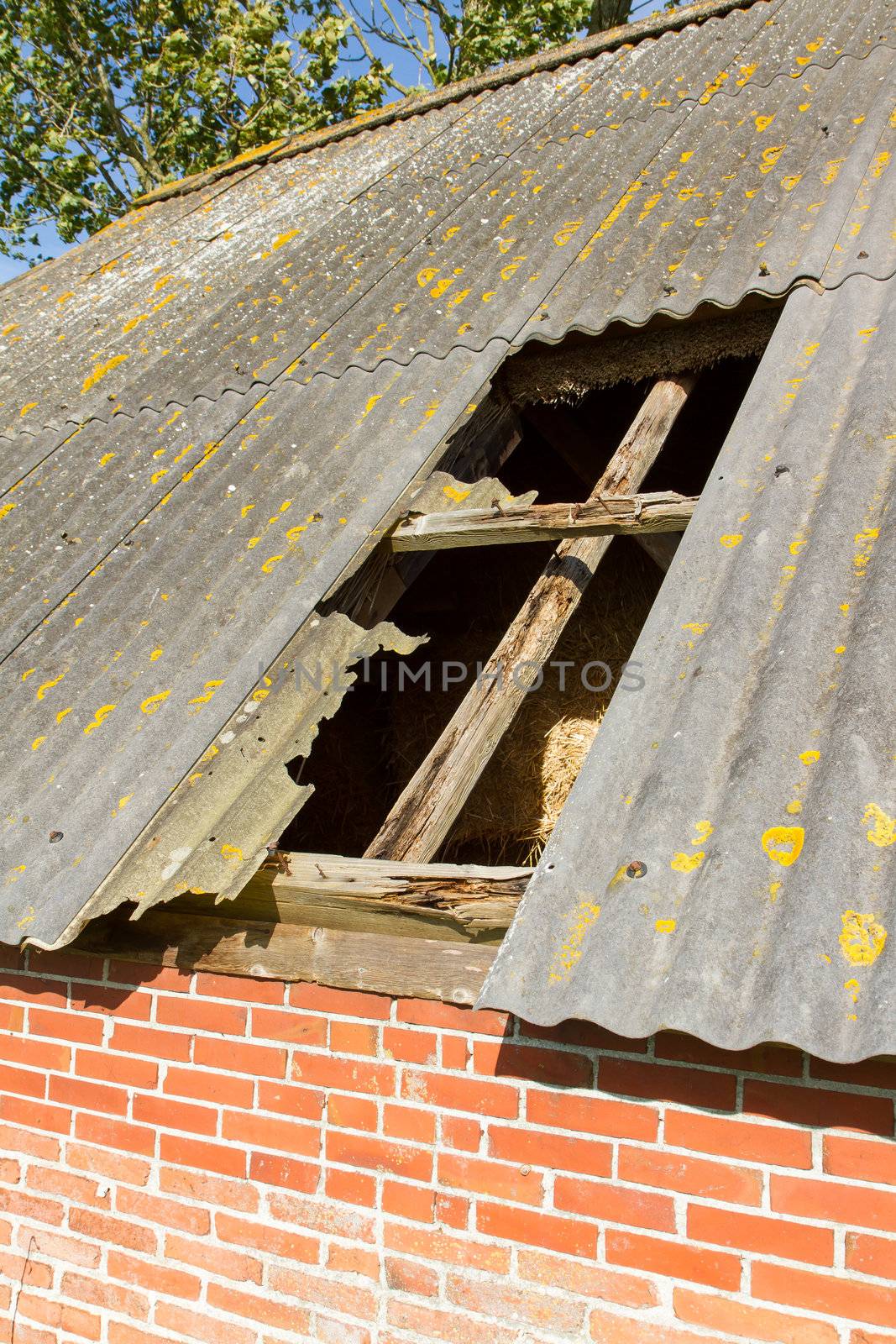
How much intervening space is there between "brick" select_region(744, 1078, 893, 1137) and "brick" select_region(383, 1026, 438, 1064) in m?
0.71

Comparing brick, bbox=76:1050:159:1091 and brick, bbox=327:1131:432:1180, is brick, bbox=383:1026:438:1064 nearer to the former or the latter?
brick, bbox=327:1131:432:1180

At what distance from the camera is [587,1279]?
76.5 inches

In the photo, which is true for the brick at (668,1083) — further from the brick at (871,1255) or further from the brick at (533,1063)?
the brick at (871,1255)

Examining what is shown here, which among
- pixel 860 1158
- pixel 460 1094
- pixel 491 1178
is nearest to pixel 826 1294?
pixel 860 1158

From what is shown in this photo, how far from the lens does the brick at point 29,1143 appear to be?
271 cm

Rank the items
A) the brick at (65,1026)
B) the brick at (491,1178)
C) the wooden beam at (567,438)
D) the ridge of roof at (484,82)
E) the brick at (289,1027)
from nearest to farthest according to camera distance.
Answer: the brick at (491,1178) → the brick at (289,1027) → the brick at (65,1026) → the wooden beam at (567,438) → the ridge of roof at (484,82)

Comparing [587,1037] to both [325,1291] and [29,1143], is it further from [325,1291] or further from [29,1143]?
[29,1143]

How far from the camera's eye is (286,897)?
7.62 feet

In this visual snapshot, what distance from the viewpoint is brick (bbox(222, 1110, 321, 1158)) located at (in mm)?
2326

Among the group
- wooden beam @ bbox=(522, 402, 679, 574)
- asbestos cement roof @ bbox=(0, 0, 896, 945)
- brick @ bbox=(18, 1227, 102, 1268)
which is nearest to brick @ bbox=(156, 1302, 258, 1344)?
brick @ bbox=(18, 1227, 102, 1268)

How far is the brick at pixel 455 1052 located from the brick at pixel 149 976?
765 mm

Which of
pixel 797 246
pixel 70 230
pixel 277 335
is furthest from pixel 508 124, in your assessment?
pixel 70 230

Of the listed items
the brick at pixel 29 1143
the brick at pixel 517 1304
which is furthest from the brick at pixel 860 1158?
the brick at pixel 29 1143

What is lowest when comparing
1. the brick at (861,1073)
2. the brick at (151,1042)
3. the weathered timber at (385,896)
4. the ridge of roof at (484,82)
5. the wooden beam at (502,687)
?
the brick at (151,1042)
